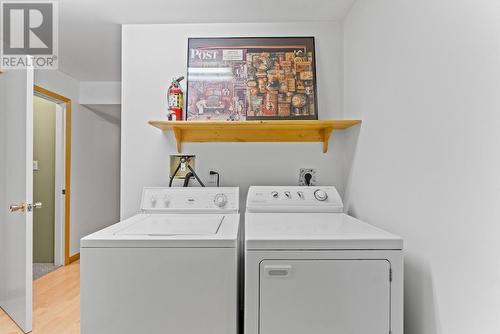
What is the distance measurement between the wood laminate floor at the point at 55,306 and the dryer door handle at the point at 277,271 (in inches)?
71.3

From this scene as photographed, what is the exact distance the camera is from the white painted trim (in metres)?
3.67

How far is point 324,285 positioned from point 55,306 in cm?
253

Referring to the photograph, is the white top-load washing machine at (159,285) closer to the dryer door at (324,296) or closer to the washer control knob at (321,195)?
the dryer door at (324,296)

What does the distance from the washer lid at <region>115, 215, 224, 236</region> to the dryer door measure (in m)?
0.38

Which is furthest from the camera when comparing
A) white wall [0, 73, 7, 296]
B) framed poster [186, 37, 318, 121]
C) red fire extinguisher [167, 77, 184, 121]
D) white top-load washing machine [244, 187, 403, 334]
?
white wall [0, 73, 7, 296]

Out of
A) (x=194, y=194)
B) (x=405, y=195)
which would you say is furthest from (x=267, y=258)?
(x=194, y=194)

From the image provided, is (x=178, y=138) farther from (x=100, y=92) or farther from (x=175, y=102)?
(x=100, y=92)

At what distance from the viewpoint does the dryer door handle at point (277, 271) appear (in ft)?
4.04

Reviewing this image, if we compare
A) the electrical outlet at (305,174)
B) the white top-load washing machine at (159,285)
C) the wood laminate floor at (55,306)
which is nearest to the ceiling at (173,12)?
the electrical outlet at (305,174)

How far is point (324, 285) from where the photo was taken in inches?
48.3

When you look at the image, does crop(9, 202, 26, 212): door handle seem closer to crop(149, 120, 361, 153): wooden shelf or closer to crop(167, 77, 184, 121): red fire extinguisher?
crop(149, 120, 361, 153): wooden shelf

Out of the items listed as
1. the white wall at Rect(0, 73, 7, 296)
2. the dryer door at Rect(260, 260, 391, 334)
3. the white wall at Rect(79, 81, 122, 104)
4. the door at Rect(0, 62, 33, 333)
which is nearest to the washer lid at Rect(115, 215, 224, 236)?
the dryer door at Rect(260, 260, 391, 334)

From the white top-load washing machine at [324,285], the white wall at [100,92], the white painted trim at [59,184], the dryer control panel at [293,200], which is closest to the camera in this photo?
the white top-load washing machine at [324,285]

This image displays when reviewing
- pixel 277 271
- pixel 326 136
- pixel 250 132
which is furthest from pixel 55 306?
pixel 326 136
